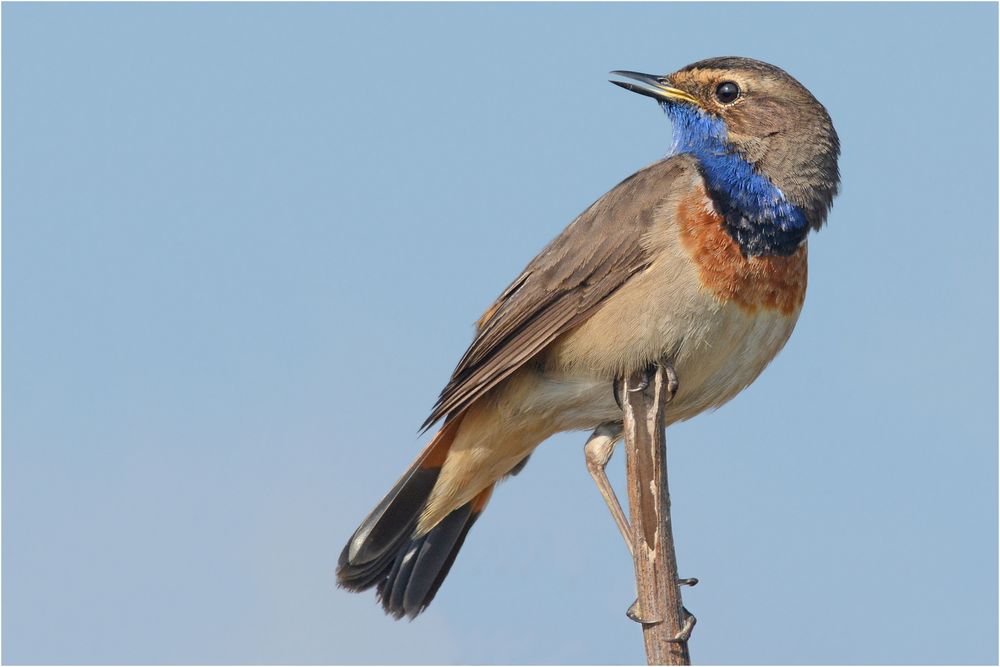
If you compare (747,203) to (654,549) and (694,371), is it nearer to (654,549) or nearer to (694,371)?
(694,371)

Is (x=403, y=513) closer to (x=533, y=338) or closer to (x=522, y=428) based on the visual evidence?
(x=522, y=428)

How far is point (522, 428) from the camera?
8.34 meters

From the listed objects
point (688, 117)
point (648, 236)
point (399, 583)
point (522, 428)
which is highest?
point (688, 117)

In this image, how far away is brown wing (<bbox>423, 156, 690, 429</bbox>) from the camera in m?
7.77

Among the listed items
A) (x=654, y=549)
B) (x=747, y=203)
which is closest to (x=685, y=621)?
(x=654, y=549)

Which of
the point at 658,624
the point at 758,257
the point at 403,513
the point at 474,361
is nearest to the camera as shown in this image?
the point at 658,624

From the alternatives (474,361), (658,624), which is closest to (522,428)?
(474,361)

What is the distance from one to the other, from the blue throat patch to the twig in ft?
3.64

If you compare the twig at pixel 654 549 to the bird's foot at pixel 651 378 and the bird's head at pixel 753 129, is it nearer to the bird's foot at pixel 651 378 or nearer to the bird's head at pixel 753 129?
the bird's foot at pixel 651 378

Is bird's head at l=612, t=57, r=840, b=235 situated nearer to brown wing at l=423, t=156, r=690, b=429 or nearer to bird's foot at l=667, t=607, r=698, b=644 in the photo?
brown wing at l=423, t=156, r=690, b=429

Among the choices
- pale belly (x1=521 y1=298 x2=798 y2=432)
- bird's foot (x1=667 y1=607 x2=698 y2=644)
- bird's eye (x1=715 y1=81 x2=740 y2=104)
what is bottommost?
bird's foot (x1=667 y1=607 x2=698 y2=644)

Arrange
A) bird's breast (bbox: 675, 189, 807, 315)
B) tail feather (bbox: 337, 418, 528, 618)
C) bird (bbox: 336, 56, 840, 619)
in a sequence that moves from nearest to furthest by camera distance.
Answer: bird's breast (bbox: 675, 189, 807, 315)
bird (bbox: 336, 56, 840, 619)
tail feather (bbox: 337, 418, 528, 618)

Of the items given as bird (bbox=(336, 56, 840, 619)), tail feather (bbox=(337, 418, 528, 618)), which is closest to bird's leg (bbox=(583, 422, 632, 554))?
bird (bbox=(336, 56, 840, 619))

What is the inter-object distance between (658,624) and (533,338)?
1.74 metres
